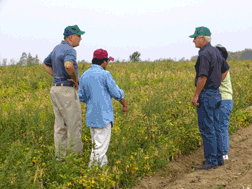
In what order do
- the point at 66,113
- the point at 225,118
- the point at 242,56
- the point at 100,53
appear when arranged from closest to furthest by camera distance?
the point at 100,53, the point at 66,113, the point at 225,118, the point at 242,56

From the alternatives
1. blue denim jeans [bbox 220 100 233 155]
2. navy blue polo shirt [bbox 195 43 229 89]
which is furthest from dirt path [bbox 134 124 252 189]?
navy blue polo shirt [bbox 195 43 229 89]

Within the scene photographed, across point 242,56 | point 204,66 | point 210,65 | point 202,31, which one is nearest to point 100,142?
point 204,66

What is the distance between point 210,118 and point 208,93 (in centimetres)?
50

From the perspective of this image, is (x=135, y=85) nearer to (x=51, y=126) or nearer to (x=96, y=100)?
(x=51, y=126)

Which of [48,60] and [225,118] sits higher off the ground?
[48,60]

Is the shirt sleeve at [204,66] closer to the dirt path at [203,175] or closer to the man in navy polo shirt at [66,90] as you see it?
the dirt path at [203,175]

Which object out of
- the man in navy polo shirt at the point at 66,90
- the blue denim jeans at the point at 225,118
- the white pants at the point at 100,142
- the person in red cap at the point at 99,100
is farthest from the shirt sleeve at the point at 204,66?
the man in navy polo shirt at the point at 66,90

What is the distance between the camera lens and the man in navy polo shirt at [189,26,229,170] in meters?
4.54

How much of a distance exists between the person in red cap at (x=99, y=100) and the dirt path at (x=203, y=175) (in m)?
0.99

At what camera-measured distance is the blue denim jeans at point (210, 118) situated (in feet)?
15.2

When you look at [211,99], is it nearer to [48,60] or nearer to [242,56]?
[48,60]

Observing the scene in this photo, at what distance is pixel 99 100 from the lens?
3.87m

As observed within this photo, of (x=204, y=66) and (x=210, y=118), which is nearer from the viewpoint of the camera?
(x=204, y=66)

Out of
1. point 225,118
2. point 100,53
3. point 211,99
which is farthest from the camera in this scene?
point 225,118
